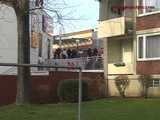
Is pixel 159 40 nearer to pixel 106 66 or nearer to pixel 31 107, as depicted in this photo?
pixel 106 66

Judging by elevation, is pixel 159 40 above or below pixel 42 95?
above

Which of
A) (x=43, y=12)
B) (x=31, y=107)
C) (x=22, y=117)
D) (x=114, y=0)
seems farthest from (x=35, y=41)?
(x=22, y=117)

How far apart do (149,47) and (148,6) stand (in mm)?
2560

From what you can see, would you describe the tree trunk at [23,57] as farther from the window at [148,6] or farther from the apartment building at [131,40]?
the window at [148,6]

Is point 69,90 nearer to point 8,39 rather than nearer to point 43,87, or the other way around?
point 43,87

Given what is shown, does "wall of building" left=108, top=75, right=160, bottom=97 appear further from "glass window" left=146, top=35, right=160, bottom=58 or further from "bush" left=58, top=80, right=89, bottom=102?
"bush" left=58, top=80, right=89, bottom=102

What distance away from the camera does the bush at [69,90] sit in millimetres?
29706

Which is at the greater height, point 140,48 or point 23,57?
point 140,48

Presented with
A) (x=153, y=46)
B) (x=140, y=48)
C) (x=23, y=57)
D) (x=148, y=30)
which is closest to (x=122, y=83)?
(x=140, y=48)

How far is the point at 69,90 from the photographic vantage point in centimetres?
3003

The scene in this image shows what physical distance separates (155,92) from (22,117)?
13736mm

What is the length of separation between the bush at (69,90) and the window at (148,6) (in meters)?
7.22

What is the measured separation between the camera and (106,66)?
38.5 m

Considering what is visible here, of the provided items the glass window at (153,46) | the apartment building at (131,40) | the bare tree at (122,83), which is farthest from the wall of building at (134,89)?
the glass window at (153,46)
